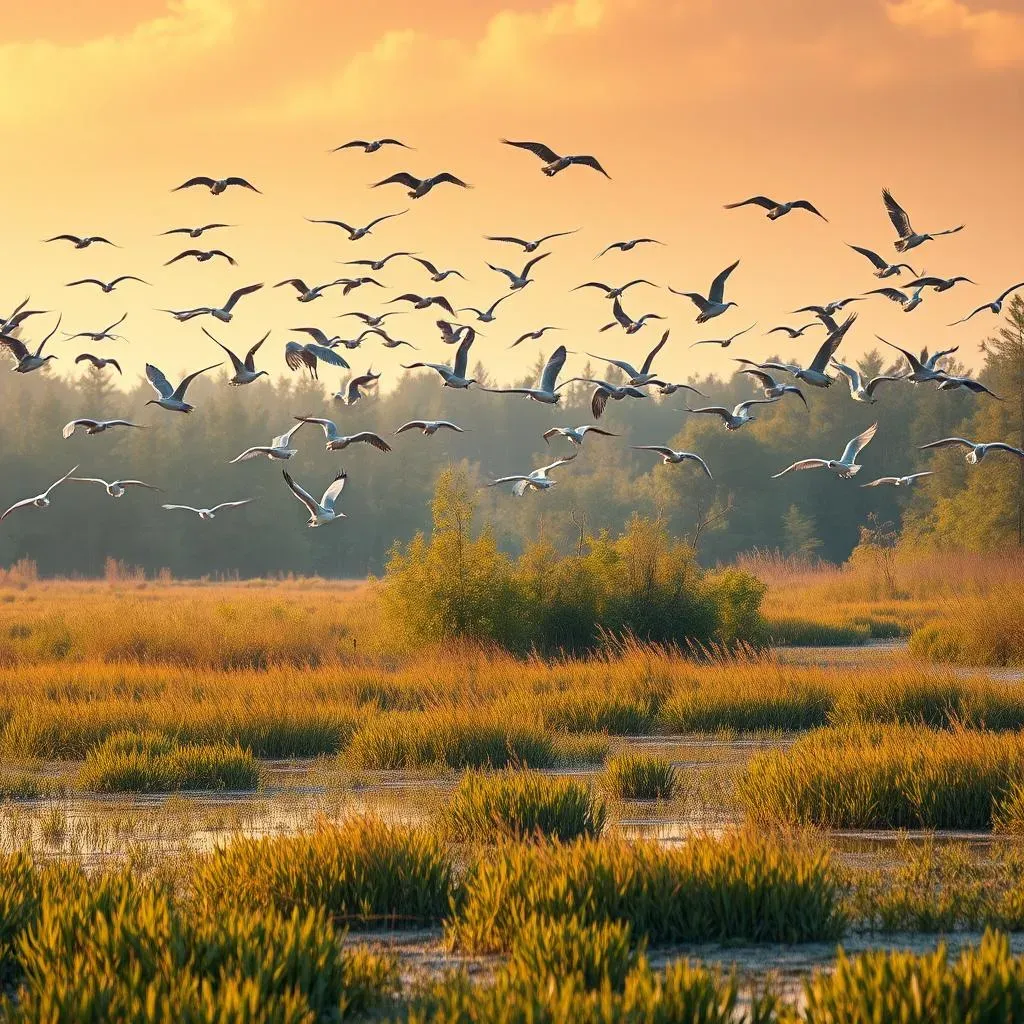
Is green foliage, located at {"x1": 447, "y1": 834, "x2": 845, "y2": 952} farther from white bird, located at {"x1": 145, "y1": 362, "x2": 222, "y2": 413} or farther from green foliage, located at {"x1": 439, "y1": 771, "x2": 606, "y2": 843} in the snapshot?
white bird, located at {"x1": 145, "y1": 362, "x2": 222, "y2": 413}

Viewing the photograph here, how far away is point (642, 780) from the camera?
17344mm

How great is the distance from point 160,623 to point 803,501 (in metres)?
72.0

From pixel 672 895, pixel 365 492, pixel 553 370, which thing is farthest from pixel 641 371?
pixel 365 492

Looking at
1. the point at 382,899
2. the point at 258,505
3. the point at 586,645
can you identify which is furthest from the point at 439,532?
the point at 258,505

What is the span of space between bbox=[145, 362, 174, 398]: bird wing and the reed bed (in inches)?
429

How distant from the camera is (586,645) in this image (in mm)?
35188

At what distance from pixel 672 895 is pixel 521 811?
11.4 ft

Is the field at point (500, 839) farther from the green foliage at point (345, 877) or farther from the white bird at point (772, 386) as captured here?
the white bird at point (772, 386)

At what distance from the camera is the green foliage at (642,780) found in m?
17.3

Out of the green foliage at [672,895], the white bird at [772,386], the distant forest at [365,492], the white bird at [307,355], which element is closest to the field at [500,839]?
the green foliage at [672,895]

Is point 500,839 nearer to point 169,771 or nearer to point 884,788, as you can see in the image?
point 884,788

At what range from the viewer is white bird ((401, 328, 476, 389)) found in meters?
24.0

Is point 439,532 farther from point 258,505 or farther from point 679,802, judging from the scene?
point 258,505

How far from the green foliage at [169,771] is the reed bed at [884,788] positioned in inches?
242
